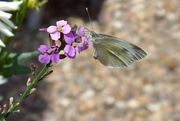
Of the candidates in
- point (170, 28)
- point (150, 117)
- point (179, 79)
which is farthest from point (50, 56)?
point (170, 28)

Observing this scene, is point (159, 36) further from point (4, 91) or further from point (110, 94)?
point (4, 91)

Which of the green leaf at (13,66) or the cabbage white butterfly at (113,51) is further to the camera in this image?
the green leaf at (13,66)

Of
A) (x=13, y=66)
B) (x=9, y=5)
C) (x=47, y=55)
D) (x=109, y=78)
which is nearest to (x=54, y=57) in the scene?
(x=47, y=55)

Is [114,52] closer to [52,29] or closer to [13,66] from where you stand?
[52,29]

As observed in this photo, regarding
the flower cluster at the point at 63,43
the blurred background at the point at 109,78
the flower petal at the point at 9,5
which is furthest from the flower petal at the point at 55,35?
the blurred background at the point at 109,78

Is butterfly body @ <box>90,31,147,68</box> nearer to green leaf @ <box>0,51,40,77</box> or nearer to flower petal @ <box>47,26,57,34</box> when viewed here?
flower petal @ <box>47,26,57,34</box>

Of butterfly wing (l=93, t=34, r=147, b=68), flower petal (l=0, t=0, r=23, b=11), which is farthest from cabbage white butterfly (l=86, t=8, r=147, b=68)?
flower petal (l=0, t=0, r=23, b=11)

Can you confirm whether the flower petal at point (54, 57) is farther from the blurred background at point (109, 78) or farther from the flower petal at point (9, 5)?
the blurred background at point (109, 78)
